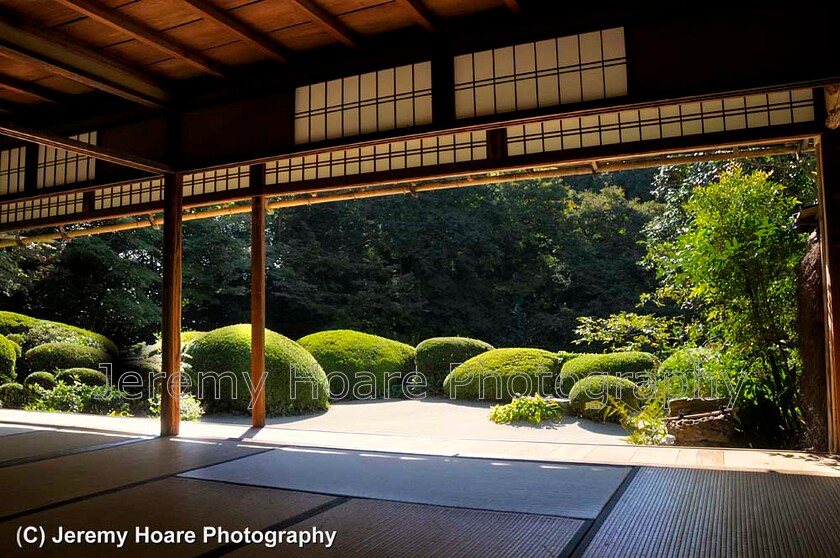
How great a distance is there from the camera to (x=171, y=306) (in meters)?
5.20

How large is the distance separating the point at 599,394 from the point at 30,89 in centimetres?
684

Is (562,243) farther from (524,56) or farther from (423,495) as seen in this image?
(423,495)

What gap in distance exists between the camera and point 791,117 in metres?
4.06

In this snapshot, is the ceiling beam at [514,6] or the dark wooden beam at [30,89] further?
the dark wooden beam at [30,89]

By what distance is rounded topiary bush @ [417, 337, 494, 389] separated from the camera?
10.9m

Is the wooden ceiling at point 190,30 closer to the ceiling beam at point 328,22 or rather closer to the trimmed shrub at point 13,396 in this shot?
the ceiling beam at point 328,22

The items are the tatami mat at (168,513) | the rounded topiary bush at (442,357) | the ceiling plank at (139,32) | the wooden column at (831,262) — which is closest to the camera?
the tatami mat at (168,513)

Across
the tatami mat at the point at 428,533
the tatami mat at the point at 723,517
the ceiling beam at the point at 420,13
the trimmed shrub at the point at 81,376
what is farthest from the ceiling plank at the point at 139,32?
the trimmed shrub at the point at 81,376

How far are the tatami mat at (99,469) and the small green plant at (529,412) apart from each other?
4.04 m

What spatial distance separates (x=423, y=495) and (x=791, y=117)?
3465 mm

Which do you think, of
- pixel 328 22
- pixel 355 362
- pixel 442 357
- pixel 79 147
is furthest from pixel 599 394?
pixel 79 147

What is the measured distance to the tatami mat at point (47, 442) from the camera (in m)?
4.32

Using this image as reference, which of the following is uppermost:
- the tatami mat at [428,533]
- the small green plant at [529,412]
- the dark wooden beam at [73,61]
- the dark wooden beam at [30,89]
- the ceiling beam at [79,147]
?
the dark wooden beam at [30,89]

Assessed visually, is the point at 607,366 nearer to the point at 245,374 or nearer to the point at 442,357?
the point at 442,357
